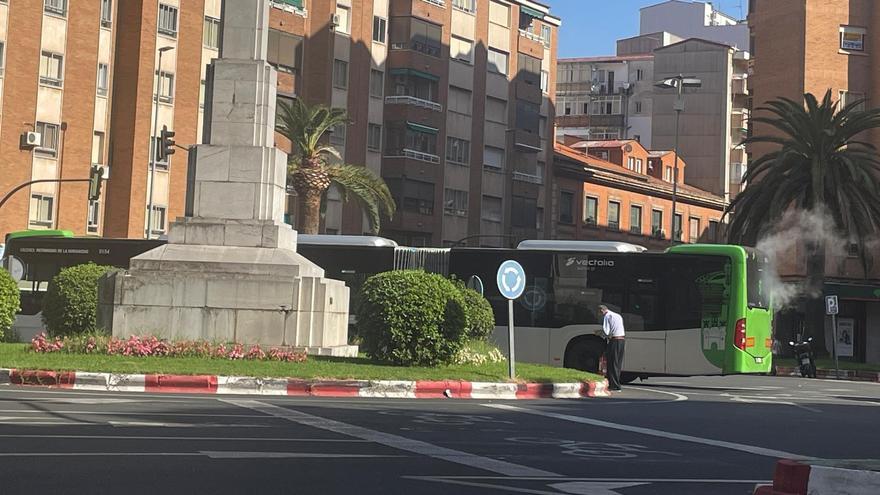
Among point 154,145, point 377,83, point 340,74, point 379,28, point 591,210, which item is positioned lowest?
point 154,145

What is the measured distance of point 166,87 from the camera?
55.6 m

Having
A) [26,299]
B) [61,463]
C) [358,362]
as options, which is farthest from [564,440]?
[26,299]

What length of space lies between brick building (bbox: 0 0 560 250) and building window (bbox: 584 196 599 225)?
3539mm

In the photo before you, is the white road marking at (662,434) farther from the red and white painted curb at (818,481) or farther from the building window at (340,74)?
the building window at (340,74)

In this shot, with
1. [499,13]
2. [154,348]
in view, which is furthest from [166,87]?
[154,348]

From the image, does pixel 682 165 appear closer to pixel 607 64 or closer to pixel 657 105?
pixel 657 105

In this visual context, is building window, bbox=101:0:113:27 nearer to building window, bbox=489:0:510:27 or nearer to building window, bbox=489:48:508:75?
building window, bbox=489:48:508:75

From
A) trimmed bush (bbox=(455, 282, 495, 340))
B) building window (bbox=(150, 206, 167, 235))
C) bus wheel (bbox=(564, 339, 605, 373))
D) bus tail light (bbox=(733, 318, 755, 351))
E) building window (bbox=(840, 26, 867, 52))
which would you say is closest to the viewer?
trimmed bush (bbox=(455, 282, 495, 340))

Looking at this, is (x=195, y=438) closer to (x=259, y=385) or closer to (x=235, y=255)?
(x=259, y=385)

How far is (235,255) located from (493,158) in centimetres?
4821

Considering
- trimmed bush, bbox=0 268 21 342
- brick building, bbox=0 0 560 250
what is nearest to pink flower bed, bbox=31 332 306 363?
trimmed bush, bbox=0 268 21 342

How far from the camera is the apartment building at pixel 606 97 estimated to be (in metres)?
105

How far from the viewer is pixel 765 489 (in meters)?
7.04

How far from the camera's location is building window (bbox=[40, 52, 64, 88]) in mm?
52062
